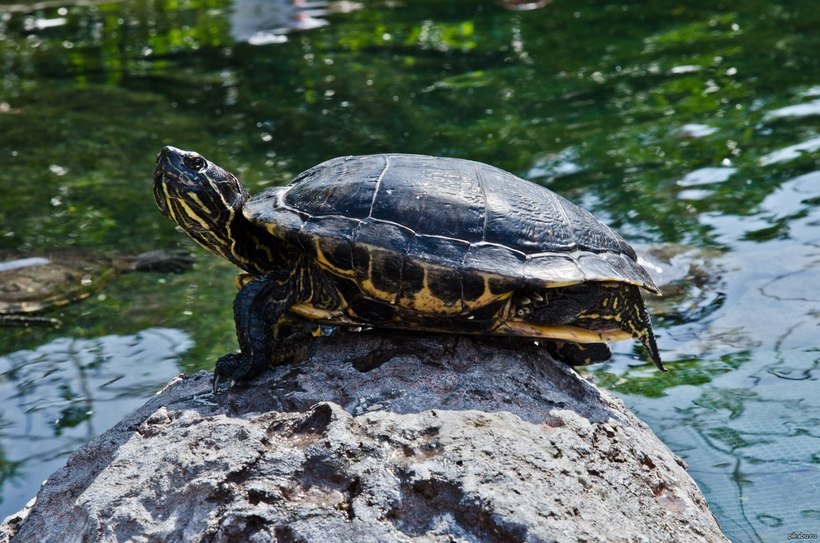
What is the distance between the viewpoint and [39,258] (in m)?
6.45

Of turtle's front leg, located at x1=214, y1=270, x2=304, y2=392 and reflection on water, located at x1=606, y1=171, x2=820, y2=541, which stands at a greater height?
turtle's front leg, located at x1=214, y1=270, x2=304, y2=392

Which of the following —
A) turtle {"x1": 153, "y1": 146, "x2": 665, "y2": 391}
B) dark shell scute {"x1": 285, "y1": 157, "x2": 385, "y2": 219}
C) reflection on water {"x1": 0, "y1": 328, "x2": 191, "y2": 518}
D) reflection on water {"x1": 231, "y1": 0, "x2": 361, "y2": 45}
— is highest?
dark shell scute {"x1": 285, "y1": 157, "x2": 385, "y2": 219}

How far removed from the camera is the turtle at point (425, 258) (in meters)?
3.36

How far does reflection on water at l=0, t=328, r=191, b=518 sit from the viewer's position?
4.33 meters

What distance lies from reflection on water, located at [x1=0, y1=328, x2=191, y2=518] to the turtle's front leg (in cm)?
143

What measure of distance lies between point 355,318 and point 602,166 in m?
4.58

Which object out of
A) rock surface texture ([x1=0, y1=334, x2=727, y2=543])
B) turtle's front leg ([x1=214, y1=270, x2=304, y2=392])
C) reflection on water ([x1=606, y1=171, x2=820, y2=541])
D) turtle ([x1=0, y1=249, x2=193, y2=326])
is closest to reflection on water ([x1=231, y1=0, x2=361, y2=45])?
turtle ([x1=0, y1=249, x2=193, y2=326])

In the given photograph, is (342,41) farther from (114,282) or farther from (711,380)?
(711,380)

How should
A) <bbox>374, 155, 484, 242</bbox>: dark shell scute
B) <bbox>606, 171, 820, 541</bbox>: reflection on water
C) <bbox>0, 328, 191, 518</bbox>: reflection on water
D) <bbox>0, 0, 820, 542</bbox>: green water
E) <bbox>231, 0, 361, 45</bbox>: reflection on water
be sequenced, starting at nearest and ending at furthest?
1. <bbox>374, 155, 484, 242</bbox>: dark shell scute
2. <bbox>606, 171, 820, 541</bbox>: reflection on water
3. <bbox>0, 328, 191, 518</bbox>: reflection on water
4. <bbox>0, 0, 820, 542</bbox>: green water
5. <bbox>231, 0, 361, 45</bbox>: reflection on water

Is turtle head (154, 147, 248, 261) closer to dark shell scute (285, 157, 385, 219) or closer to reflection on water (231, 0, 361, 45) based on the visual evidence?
dark shell scute (285, 157, 385, 219)

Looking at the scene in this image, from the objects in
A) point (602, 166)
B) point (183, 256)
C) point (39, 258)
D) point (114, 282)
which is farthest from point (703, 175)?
point (39, 258)

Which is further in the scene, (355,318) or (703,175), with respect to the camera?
(703,175)

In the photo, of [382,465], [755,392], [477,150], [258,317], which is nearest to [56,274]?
[258,317]

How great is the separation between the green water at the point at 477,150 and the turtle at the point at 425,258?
3.35 feet
